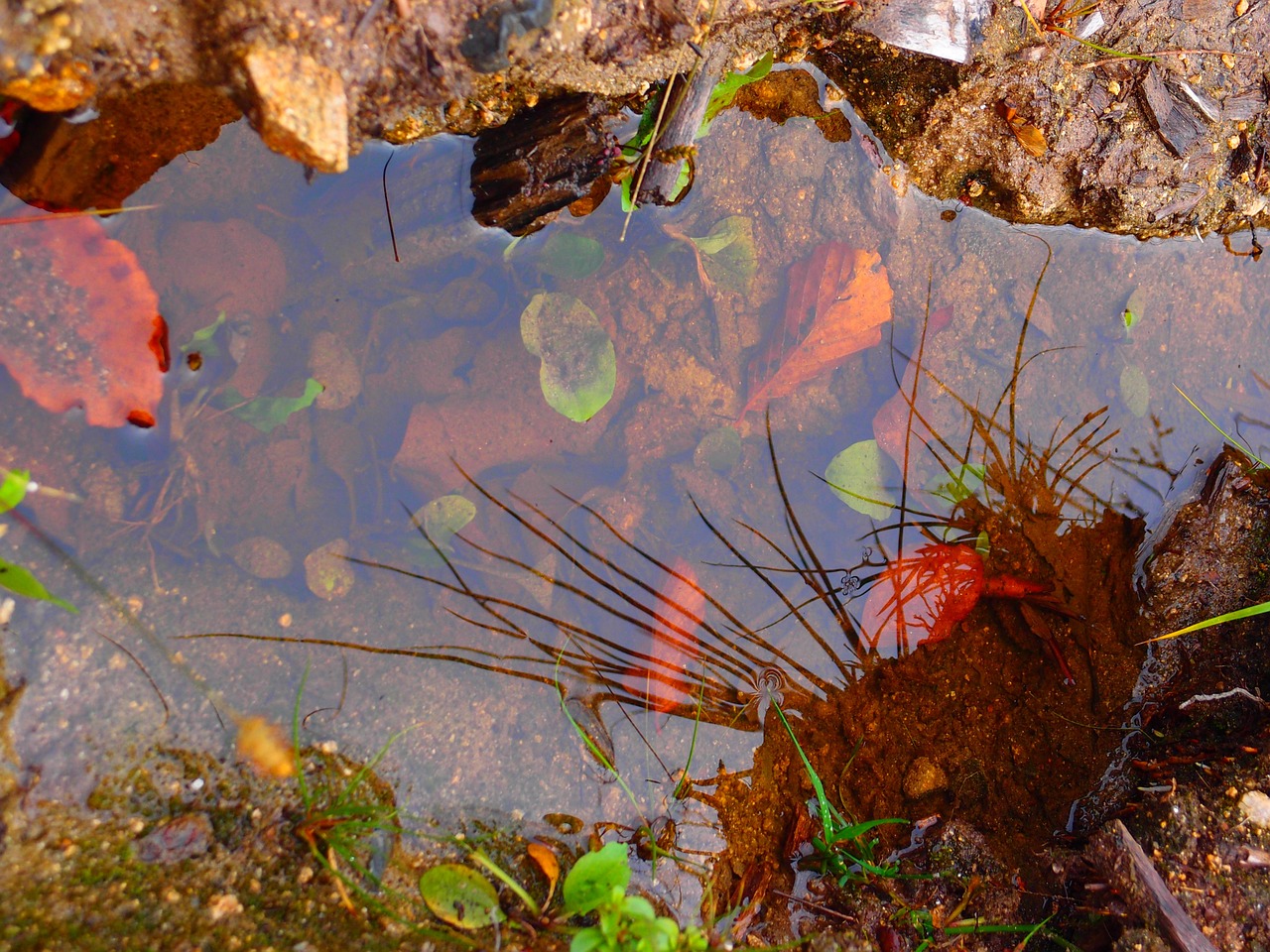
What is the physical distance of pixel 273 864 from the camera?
1.76 m

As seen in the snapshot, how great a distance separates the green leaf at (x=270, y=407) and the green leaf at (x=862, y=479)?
1617mm

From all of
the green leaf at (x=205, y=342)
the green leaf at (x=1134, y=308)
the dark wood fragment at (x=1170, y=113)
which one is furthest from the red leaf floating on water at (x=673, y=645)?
the dark wood fragment at (x=1170, y=113)

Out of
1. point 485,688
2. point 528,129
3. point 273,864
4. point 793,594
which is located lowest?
point 273,864

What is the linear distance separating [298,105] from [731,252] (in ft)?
4.20

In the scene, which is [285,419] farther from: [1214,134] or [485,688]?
[1214,134]

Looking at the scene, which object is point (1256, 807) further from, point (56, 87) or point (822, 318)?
point (56, 87)

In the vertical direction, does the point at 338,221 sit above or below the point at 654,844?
above

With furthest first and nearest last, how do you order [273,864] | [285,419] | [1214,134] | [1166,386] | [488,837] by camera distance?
[1166,386] < [1214,134] < [285,419] < [488,837] < [273,864]

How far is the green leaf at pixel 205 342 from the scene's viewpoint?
1.99m

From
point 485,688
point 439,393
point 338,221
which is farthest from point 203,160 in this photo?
point 485,688

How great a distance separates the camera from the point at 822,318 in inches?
91.6

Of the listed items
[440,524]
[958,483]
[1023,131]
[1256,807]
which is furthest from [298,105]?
[1256,807]

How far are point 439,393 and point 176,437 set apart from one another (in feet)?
2.35

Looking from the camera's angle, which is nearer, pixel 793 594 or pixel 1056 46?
pixel 1056 46
